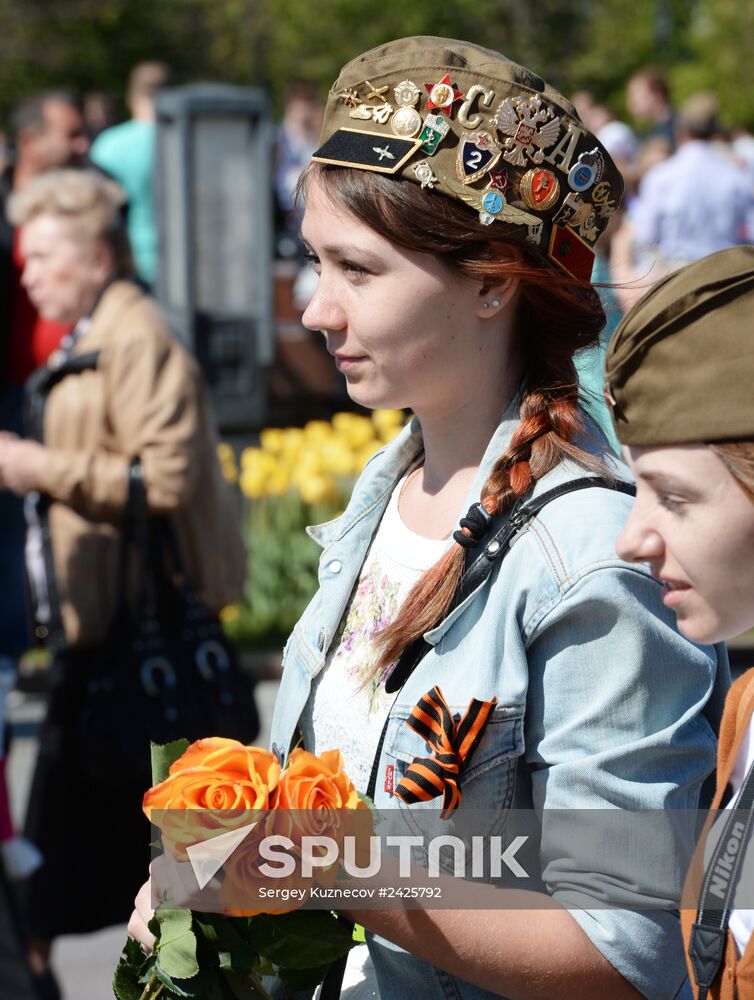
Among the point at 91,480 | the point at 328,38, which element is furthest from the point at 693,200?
the point at 328,38

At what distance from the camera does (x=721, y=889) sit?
1411 millimetres

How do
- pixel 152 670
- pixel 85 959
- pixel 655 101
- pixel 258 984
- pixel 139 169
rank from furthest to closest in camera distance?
pixel 655 101
pixel 139 169
pixel 85 959
pixel 152 670
pixel 258 984

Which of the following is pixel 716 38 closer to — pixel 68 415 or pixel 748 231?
pixel 748 231

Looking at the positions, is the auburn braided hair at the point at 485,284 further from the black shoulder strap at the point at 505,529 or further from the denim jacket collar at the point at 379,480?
the denim jacket collar at the point at 379,480

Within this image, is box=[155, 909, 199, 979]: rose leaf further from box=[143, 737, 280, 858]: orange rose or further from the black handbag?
the black handbag

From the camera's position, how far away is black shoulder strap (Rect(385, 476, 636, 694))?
1.72 metres

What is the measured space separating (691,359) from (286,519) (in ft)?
17.8

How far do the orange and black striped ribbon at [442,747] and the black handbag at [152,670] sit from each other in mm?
2005

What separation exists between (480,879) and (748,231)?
9.32 m

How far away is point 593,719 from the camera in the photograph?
5.30 feet

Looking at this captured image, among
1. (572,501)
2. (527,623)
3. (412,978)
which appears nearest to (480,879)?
(412,978)

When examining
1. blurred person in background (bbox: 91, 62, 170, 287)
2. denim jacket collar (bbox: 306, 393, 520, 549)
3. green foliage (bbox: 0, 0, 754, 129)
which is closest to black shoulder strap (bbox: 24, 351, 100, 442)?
denim jacket collar (bbox: 306, 393, 520, 549)

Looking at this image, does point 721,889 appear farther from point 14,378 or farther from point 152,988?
point 14,378

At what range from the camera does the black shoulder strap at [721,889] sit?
1.41 meters
